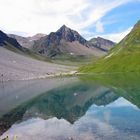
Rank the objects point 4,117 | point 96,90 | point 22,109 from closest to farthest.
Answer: point 4,117 → point 22,109 → point 96,90

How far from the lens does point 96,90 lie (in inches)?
5625

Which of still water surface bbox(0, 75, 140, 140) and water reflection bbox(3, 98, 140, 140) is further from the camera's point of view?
still water surface bbox(0, 75, 140, 140)

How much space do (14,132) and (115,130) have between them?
63.3 feet

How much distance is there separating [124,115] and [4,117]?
30960mm

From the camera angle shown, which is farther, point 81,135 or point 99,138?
point 81,135

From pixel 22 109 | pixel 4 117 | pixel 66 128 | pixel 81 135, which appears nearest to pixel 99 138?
pixel 81 135

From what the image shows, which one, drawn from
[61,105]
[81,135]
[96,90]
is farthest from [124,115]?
[96,90]

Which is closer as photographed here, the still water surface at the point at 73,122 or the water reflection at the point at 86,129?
the water reflection at the point at 86,129

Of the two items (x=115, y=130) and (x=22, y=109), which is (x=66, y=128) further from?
(x=22, y=109)

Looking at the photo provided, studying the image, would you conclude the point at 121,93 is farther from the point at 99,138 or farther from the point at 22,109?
the point at 99,138

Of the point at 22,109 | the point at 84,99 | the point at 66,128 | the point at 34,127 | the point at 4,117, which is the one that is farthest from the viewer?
the point at 84,99

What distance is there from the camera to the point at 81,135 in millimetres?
56938

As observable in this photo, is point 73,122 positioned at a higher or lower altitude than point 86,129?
lower

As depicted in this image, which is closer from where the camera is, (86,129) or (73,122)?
(86,129)
